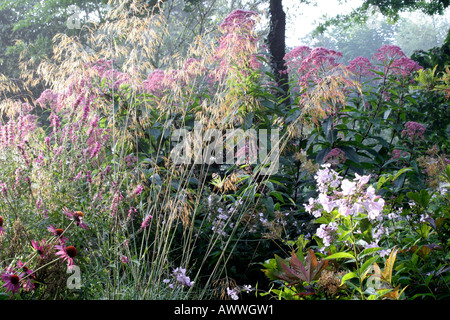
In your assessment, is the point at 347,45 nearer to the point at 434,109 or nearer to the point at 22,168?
the point at 434,109

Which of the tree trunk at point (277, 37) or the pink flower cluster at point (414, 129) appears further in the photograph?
the tree trunk at point (277, 37)

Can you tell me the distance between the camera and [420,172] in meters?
2.64

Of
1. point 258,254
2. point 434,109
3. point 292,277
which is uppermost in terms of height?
point 434,109

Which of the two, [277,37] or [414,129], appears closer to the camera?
[414,129]

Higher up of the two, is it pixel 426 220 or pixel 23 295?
pixel 426 220

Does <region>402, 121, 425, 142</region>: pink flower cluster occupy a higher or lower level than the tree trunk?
lower

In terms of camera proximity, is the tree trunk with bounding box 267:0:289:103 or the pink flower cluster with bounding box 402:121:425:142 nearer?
the pink flower cluster with bounding box 402:121:425:142

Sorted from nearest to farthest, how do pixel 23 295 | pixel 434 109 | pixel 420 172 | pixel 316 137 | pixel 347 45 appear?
pixel 23 295 < pixel 316 137 < pixel 420 172 < pixel 434 109 < pixel 347 45

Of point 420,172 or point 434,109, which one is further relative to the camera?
point 434,109

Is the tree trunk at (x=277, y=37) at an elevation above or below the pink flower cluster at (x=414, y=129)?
above

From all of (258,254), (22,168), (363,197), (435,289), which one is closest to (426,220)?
(435,289)

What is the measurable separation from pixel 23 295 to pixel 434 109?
375 cm

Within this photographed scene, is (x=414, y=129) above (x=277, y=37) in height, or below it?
below
